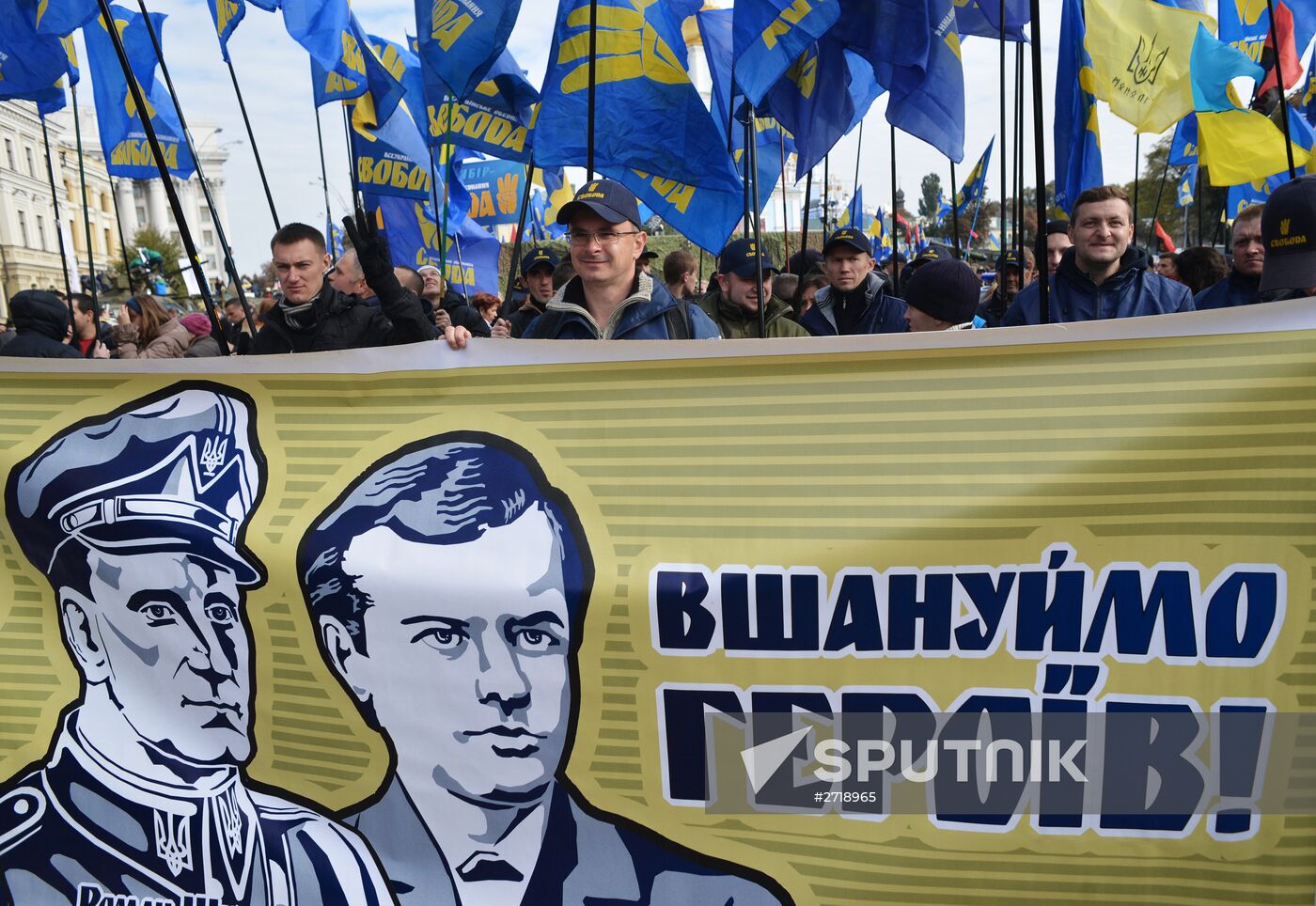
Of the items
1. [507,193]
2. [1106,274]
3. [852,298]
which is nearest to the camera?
[1106,274]

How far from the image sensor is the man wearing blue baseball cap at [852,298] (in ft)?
17.2

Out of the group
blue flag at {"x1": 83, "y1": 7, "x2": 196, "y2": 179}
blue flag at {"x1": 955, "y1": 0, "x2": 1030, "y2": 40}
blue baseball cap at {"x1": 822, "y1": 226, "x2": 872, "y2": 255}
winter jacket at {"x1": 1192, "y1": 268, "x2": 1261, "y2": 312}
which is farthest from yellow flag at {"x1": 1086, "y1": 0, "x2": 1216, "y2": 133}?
blue flag at {"x1": 83, "y1": 7, "x2": 196, "y2": 179}

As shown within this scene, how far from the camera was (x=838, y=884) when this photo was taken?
2.06m

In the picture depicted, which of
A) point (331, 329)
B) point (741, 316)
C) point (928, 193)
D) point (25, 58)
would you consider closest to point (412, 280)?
point (741, 316)

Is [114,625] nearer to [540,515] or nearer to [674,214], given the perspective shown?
[540,515]

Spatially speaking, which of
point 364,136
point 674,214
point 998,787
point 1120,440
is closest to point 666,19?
point 674,214

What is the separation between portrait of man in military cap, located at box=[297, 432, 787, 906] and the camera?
2160 millimetres

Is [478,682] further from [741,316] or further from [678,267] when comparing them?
[678,267]

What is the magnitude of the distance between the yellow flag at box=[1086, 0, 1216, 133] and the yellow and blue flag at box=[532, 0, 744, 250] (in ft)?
5.54

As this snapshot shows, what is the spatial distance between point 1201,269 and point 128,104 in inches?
319

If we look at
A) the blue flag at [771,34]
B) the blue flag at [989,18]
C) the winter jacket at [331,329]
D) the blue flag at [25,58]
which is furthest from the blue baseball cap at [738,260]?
the blue flag at [25,58]

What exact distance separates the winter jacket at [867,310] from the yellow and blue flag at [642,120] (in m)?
0.64

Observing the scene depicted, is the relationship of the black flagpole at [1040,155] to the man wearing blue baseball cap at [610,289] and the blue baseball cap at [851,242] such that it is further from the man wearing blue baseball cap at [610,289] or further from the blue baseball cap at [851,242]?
the blue baseball cap at [851,242]

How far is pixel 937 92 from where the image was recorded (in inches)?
186
